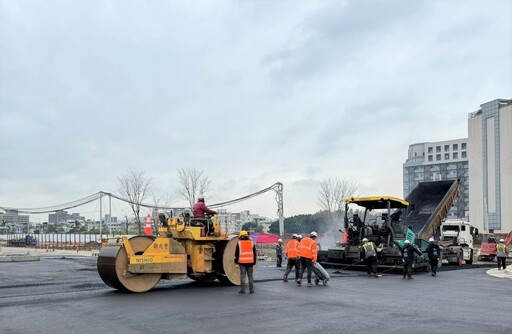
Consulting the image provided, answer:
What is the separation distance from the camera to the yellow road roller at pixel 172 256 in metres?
12.7

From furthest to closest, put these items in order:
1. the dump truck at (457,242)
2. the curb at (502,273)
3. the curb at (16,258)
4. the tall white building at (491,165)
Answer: the tall white building at (491,165)
the curb at (16,258)
the dump truck at (457,242)
the curb at (502,273)

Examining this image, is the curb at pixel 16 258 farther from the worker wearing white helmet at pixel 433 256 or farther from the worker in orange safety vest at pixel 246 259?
the worker wearing white helmet at pixel 433 256

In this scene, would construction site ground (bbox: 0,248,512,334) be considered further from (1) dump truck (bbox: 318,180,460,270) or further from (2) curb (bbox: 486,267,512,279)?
(1) dump truck (bbox: 318,180,460,270)

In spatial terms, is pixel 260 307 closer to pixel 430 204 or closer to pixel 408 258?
pixel 408 258

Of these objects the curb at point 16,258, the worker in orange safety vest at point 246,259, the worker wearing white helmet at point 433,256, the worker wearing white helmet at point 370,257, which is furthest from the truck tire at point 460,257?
the curb at point 16,258

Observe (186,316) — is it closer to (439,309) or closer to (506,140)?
(439,309)

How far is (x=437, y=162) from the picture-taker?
13200cm

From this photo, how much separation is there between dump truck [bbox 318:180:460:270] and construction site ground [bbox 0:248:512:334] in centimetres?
364

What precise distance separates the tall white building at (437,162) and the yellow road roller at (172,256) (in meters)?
110

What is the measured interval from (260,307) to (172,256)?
11.5ft

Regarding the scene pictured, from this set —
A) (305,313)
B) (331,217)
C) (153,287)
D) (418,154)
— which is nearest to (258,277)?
(153,287)

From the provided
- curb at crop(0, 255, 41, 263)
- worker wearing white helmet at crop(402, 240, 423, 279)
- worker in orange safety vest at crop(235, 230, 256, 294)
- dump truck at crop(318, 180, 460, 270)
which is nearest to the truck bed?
dump truck at crop(318, 180, 460, 270)

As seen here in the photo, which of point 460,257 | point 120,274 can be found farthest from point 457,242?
point 120,274

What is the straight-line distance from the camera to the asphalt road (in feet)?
27.9
